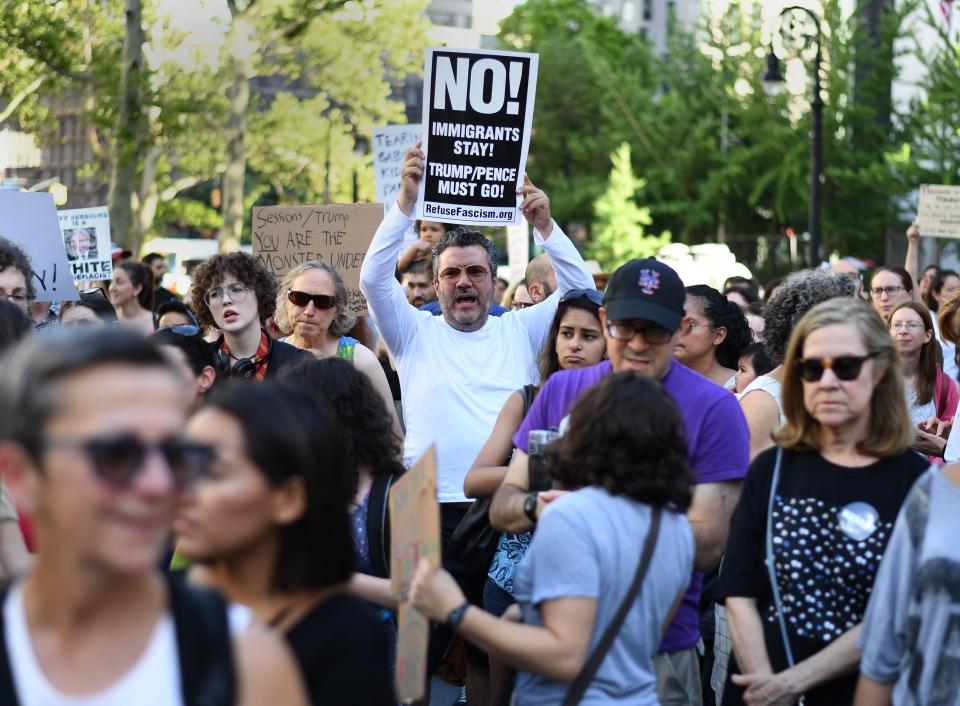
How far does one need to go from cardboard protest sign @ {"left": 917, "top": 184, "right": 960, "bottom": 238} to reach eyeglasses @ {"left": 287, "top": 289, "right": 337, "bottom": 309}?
7.93m

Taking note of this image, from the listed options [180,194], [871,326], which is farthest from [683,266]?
[180,194]

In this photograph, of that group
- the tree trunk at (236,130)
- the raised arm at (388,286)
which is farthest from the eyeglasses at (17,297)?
the tree trunk at (236,130)

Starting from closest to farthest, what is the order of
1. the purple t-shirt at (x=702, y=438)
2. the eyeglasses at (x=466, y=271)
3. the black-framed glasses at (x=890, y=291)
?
the purple t-shirt at (x=702, y=438), the eyeglasses at (x=466, y=271), the black-framed glasses at (x=890, y=291)

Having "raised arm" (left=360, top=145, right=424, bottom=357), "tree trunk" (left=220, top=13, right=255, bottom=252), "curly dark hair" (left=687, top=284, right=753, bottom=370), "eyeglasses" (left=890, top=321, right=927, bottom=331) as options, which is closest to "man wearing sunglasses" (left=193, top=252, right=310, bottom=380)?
"raised arm" (left=360, top=145, right=424, bottom=357)

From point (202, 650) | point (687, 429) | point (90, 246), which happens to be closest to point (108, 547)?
point (202, 650)

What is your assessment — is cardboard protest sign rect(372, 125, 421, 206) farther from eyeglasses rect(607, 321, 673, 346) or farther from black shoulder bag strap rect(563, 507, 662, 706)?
black shoulder bag strap rect(563, 507, 662, 706)

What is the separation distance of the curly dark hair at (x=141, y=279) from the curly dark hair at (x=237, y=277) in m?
4.19

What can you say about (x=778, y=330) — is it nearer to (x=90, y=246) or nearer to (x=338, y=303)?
(x=338, y=303)

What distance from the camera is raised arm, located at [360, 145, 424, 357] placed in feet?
20.2

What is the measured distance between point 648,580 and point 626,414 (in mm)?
395

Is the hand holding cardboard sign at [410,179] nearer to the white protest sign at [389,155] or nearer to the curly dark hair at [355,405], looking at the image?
the curly dark hair at [355,405]

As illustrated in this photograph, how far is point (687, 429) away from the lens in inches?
165

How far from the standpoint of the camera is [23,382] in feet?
6.43

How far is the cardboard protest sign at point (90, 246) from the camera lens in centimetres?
1105
